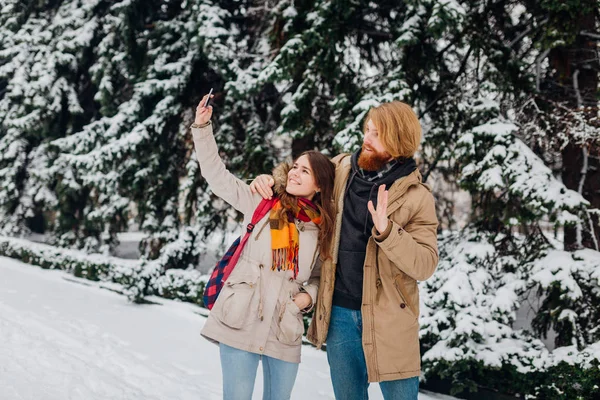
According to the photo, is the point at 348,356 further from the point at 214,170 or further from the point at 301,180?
the point at 214,170

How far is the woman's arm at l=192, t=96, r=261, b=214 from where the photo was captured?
2.25m

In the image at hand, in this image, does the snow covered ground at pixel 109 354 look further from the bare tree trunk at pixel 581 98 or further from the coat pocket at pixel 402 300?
the coat pocket at pixel 402 300

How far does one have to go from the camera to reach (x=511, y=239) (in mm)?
5809

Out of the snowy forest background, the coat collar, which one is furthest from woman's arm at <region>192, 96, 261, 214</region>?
the snowy forest background

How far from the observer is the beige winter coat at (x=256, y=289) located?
2246 mm

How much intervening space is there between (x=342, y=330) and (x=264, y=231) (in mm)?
603

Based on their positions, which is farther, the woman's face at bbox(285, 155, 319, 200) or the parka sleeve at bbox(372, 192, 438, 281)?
the woman's face at bbox(285, 155, 319, 200)

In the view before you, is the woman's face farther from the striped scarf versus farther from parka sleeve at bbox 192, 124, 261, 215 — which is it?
parka sleeve at bbox 192, 124, 261, 215

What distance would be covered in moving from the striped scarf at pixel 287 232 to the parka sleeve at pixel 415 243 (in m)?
0.47

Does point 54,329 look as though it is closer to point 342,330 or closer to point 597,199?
point 342,330

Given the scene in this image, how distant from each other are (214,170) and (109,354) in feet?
13.6

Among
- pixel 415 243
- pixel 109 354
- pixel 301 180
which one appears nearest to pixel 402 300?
pixel 415 243

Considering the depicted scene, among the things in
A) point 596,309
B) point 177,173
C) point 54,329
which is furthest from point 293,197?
point 177,173

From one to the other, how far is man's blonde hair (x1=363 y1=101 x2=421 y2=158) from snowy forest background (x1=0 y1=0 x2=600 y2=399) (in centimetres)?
311
